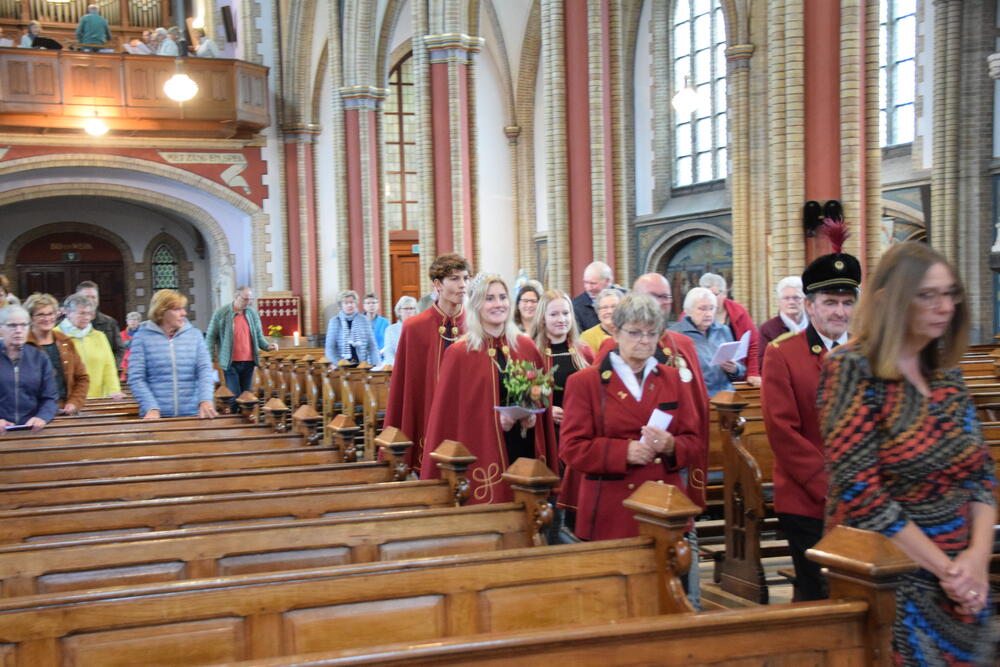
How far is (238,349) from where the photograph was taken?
Result: 9391 millimetres

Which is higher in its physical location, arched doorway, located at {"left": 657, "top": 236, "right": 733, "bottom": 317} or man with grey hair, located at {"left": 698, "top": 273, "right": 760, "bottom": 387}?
arched doorway, located at {"left": 657, "top": 236, "right": 733, "bottom": 317}

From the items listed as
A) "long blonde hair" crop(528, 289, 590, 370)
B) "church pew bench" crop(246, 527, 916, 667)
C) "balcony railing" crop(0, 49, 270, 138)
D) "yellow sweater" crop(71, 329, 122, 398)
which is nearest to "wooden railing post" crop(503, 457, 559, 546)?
"church pew bench" crop(246, 527, 916, 667)

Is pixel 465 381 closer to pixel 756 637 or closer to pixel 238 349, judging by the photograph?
pixel 756 637

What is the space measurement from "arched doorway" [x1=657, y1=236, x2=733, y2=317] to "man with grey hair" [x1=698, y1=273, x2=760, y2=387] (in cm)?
1027

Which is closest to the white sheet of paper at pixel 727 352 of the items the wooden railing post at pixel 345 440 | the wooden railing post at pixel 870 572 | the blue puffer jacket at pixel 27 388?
the wooden railing post at pixel 345 440

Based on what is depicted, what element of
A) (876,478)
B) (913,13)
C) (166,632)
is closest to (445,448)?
(166,632)

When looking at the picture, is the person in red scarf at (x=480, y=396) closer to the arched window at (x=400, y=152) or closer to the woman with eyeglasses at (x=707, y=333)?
the woman with eyeglasses at (x=707, y=333)

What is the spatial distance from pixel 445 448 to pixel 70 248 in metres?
20.4

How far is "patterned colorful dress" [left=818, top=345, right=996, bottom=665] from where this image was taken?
2082 millimetres

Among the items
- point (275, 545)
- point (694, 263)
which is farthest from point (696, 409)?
point (694, 263)

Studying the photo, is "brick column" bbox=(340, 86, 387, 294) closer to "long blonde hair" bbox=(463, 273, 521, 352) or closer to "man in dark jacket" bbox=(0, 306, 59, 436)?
"man in dark jacket" bbox=(0, 306, 59, 436)

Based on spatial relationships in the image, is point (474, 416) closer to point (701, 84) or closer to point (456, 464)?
point (456, 464)

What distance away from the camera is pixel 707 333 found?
5617 mm

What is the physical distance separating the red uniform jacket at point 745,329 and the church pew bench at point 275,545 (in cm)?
354
